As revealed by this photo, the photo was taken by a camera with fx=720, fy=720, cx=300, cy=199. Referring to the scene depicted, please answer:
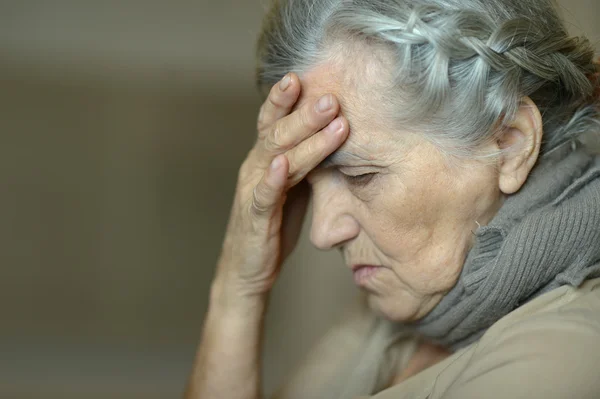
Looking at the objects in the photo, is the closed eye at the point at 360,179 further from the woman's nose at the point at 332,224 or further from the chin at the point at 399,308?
the chin at the point at 399,308

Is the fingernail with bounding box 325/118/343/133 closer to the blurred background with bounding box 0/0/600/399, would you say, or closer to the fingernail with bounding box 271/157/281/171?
the fingernail with bounding box 271/157/281/171

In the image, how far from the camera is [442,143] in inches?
42.9

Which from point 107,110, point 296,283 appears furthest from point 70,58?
point 296,283

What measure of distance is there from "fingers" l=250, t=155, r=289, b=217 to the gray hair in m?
0.16

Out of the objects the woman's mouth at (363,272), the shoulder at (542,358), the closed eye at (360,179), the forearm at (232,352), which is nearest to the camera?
the shoulder at (542,358)

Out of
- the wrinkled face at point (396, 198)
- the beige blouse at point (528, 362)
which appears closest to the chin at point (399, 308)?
the wrinkled face at point (396, 198)

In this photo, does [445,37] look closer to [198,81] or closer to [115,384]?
[198,81]

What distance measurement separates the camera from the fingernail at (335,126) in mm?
1105

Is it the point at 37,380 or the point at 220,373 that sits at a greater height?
the point at 220,373

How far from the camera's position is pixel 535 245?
1044mm

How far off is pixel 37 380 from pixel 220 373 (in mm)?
2182

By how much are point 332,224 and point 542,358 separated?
0.44 m

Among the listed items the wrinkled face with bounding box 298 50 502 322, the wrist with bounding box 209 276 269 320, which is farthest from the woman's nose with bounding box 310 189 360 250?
the wrist with bounding box 209 276 269 320

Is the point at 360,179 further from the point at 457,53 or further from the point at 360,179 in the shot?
the point at 457,53
